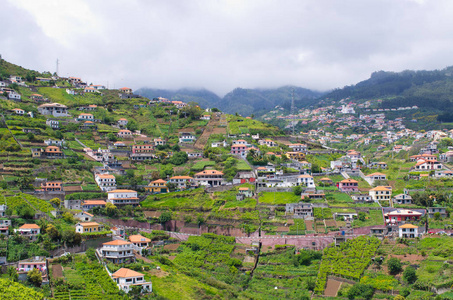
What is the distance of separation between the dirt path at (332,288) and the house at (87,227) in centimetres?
2108

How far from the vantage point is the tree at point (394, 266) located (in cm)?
4231

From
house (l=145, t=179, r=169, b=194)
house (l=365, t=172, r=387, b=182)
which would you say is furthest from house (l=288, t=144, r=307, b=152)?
house (l=145, t=179, r=169, b=194)

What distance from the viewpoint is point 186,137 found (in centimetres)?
8025

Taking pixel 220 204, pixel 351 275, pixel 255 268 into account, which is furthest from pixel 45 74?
pixel 351 275

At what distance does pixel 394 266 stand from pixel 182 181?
29.6 meters

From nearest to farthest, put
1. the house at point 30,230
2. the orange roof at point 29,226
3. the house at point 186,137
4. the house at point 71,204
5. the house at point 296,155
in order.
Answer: the house at point 30,230 → the orange roof at point 29,226 → the house at point 71,204 → the house at point 296,155 → the house at point 186,137

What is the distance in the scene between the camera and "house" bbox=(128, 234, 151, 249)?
48775 millimetres

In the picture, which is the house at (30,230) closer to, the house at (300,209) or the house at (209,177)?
the house at (209,177)

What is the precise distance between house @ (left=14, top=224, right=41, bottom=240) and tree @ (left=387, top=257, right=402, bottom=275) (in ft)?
96.2

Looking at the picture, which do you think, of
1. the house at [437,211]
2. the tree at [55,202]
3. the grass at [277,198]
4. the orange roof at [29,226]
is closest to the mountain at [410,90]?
the house at [437,211]

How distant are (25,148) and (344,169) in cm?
4028

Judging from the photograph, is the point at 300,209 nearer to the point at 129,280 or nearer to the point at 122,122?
the point at 129,280

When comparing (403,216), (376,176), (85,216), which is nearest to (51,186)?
(85,216)

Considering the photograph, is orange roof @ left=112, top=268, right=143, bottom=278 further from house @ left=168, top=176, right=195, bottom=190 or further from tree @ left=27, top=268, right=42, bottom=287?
house @ left=168, top=176, right=195, bottom=190
